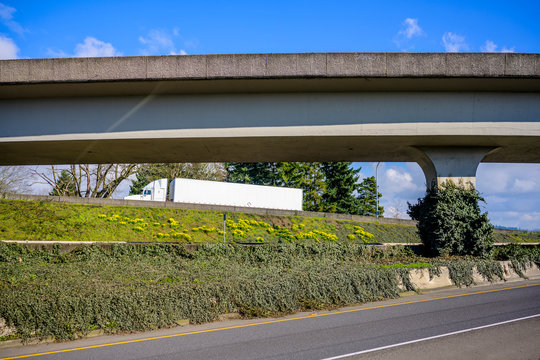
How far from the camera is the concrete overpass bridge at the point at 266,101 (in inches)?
503

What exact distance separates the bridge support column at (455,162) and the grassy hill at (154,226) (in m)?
8.45

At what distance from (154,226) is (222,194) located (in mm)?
9198

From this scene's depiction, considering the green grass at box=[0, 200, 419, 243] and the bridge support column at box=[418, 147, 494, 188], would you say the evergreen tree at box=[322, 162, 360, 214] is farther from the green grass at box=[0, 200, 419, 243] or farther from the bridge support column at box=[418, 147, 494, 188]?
the bridge support column at box=[418, 147, 494, 188]

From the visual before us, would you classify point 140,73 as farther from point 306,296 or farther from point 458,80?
point 458,80

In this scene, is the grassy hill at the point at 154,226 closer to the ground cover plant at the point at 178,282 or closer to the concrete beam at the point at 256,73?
the ground cover plant at the point at 178,282

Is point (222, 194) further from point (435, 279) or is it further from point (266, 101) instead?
point (435, 279)

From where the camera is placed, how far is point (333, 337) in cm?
762

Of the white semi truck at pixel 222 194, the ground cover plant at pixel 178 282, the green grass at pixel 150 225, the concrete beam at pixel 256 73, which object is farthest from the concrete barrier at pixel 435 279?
the white semi truck at pixel 222 194

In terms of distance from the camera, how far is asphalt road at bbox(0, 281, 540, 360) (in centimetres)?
663

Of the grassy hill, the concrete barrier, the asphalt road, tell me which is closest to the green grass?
the grassy hill

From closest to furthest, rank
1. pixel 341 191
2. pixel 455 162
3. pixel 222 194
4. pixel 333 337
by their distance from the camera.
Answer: pixel 333 337 → pixel 455 162 → pixel 222 194 → pixel 341 191

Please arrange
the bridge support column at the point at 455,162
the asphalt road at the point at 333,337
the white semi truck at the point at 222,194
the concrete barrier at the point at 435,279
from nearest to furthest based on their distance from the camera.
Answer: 1. the asphalt road at the point at 333,337
2. the concrete barrier at the point at 435,279
3. the bridge support column at the point at 455,162
4. the white semi truck at the point at 222,194

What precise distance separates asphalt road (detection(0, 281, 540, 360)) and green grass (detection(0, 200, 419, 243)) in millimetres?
11524

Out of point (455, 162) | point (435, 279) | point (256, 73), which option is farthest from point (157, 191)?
point (435, 279)
